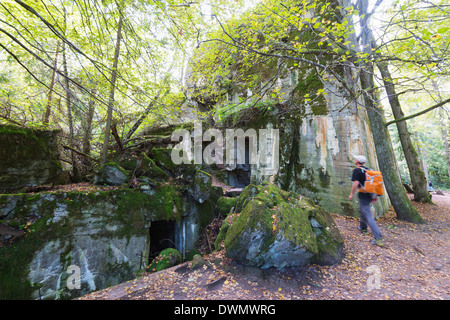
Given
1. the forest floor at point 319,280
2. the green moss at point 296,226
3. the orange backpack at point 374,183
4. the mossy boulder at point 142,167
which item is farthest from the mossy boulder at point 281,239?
the mossy boulder at point 142,167

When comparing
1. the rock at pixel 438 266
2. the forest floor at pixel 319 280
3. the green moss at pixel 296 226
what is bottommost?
the forest floor at pixel 319 280

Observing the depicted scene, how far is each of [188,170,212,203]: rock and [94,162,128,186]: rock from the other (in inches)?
79.7

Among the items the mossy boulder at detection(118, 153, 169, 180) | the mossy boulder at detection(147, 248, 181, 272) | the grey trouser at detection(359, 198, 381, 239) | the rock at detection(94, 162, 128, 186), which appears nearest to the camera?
the grey trouser at detection(359, 198, 381, 239)

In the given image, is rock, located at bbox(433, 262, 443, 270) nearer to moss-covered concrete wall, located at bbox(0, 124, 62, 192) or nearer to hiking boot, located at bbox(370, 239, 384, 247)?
hiking boot, located at bbox(370, 239, 384, 247)

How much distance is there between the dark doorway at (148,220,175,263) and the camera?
18.7 feet

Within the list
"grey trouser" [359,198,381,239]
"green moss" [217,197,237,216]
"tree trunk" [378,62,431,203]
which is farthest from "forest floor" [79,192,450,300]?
"tree trunk" [378,62,431,203]

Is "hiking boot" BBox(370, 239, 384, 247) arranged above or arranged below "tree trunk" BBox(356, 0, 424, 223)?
below

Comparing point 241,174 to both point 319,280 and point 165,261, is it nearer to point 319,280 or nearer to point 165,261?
point 165,261

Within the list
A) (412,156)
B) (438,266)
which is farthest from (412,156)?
(438,266)

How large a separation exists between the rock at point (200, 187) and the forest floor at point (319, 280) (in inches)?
92.4

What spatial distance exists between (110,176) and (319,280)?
534cm

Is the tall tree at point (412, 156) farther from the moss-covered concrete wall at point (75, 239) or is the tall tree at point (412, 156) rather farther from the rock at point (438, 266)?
the moss-covered concrete wall at point (75, 239)

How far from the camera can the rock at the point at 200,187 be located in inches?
221
